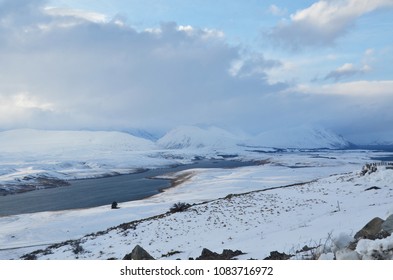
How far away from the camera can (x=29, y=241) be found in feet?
87.9

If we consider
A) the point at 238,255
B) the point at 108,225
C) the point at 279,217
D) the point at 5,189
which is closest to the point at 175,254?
the point at 238,255

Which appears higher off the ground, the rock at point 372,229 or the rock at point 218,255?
the rock at point 372,229

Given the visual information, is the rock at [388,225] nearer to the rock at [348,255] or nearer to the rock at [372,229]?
the rock at [372,229]

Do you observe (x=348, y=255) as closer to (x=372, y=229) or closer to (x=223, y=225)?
(x=372, y=229)

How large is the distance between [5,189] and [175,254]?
64608 mm

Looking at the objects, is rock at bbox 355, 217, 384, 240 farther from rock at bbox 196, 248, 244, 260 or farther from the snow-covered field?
rock at bbox 196, 248, 244, 260

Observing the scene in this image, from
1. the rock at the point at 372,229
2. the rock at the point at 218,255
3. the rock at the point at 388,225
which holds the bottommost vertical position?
the rock at the point at 218,255

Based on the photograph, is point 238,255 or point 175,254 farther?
point 175,254

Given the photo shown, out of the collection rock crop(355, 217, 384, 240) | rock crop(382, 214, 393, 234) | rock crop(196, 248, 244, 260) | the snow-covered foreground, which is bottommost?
the snow-covered foreground

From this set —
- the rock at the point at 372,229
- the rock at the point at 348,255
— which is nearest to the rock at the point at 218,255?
the rock at the point at 372,229

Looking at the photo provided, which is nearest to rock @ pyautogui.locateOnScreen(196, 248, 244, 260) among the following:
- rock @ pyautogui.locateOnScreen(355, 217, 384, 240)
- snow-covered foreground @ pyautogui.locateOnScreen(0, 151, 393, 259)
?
snow-covered foreground @ pyautogui.locateOnScreen(0, 151, 393, 259)

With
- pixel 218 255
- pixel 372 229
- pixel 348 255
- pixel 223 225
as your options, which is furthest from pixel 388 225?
pixel 223 225

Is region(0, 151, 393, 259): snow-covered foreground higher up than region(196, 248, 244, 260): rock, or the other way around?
region(196, 248, 244, 260): rock

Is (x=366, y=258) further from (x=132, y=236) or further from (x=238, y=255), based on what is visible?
(x=132, y=236)
